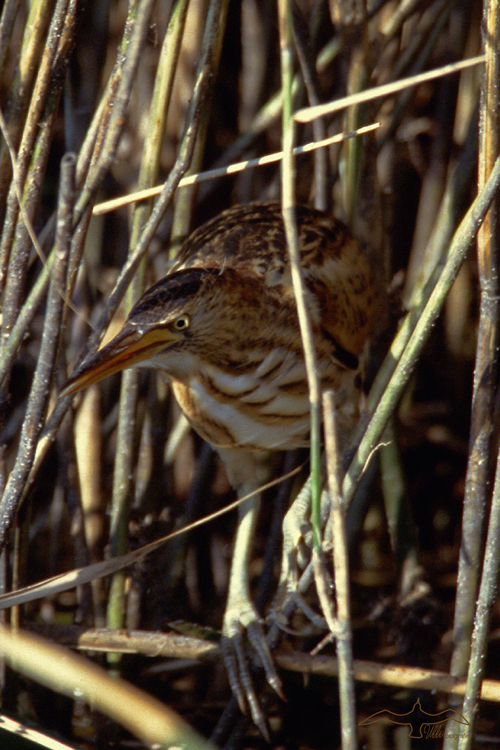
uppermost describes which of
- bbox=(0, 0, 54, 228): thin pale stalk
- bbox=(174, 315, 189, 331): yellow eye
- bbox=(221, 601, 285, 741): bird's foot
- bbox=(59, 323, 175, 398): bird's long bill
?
bbox=(0, 0, 54, 228): thin pale stalk

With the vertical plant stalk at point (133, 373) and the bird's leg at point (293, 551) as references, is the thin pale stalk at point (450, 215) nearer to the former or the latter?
the bird's leg at point (293, 551)

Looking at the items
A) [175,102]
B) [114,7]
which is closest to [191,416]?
[175,102]

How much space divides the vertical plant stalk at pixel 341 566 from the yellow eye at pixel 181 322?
0.45m

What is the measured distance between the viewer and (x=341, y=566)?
0.84 m

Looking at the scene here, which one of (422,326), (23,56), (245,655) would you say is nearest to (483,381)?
(422,326)

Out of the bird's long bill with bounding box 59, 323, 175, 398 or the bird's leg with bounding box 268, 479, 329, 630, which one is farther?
the bird's leg with bounding box 268, 479, 329, 630

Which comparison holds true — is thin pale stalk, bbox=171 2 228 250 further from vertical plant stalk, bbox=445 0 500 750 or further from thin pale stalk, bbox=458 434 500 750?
thin pale stalk, bbox=458 434 500 750

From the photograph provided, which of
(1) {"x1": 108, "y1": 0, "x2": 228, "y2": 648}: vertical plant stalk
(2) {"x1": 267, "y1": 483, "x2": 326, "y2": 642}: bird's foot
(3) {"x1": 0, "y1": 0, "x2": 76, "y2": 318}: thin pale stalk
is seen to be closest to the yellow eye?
(1) {"x1": 108, "y1": 0, "x2": 228, "y2": 648}: vertical plant stalk

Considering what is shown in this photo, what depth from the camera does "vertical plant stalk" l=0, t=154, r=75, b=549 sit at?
112 cm

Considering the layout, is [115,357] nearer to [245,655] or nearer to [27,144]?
[27,144]

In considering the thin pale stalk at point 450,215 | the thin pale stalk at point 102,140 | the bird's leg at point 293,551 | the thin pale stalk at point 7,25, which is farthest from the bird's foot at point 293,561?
the thin pale stalk at point 7,25

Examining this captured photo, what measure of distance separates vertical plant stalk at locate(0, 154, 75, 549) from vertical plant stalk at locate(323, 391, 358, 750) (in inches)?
18.8

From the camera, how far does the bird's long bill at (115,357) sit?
1.16 m

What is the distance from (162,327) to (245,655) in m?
0.64
